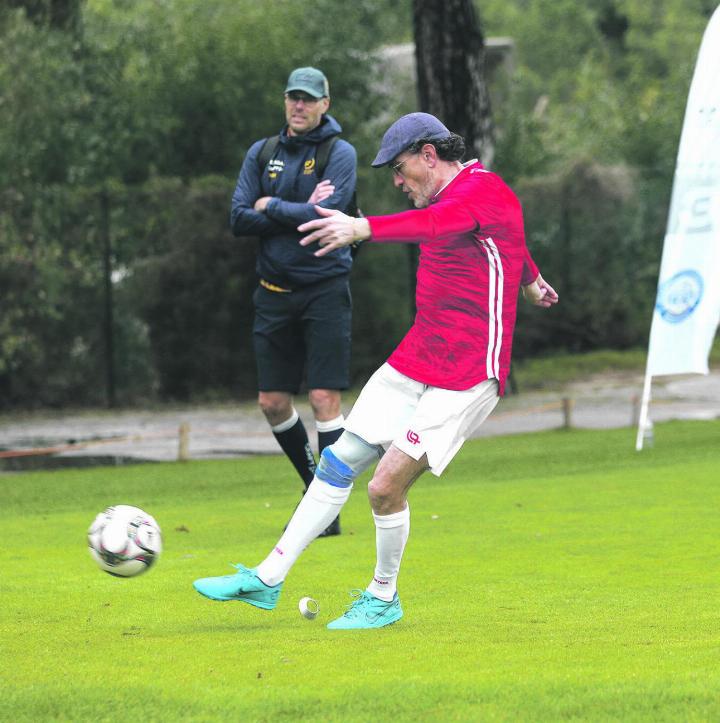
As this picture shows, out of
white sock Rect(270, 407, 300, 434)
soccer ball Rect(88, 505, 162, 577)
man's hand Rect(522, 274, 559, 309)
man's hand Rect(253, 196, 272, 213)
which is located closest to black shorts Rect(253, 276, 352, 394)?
white sock Rect(270, 407, 300, 434)

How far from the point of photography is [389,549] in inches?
237

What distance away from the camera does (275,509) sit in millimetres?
10367

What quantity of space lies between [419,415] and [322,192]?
232cm

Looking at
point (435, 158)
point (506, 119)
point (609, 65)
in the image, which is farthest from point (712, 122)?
point (609, 65)

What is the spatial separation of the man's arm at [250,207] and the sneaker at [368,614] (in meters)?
3.12

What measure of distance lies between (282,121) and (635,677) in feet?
60.5

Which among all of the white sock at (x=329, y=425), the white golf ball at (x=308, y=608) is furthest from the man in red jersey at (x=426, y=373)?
the white sock at (x=329, y=425)

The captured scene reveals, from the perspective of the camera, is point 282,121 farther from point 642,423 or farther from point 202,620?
point 202,620

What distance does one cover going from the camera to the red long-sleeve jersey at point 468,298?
235 inches

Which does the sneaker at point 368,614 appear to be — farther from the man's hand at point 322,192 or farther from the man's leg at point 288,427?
the man's leg at point 288,427

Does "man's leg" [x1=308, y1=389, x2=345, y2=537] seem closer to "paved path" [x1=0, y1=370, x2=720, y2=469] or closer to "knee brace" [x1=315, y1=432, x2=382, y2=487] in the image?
"knee brace" [x1=315, y1=432, x2=382, y2=487]

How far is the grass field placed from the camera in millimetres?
4578

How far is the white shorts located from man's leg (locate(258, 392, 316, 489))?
2760 mm

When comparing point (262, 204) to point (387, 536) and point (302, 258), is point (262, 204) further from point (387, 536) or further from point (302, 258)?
point (387, 536)
